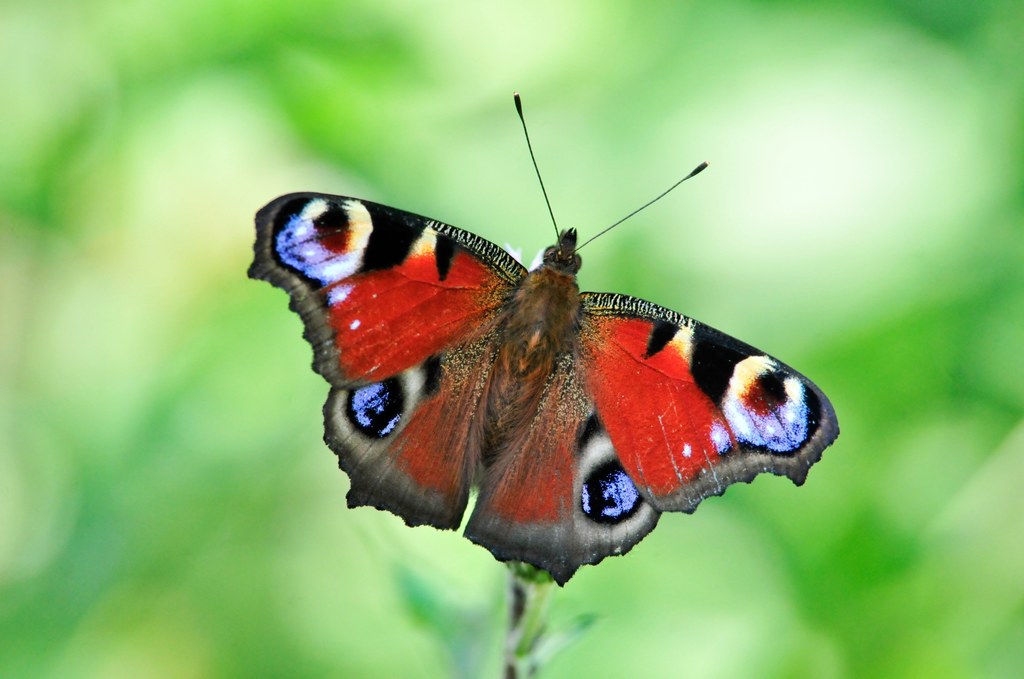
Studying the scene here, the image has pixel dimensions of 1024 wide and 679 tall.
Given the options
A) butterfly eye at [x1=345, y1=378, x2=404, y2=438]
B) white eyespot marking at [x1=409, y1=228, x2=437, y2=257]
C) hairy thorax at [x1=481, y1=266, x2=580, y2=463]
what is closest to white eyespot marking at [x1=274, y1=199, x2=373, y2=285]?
white eyespot marking at [x1=409, y1=228, x2=437, y2=257]

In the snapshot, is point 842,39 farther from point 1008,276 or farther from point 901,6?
point 1008,276

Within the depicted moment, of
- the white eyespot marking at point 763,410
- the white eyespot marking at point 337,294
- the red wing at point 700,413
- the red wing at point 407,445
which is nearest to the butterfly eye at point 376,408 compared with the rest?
the red wing at point 407,445

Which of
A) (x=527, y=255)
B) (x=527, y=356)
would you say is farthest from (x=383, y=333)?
(x=527, y=255)

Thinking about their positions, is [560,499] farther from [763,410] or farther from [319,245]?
[319,245]

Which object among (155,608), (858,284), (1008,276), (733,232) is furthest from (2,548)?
(1008,276)

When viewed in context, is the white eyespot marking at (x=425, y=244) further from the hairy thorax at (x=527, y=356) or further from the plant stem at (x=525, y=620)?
the plant stem at (x=525, y=620)

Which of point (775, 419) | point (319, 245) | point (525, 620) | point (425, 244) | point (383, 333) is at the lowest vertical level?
point (525, 620)
